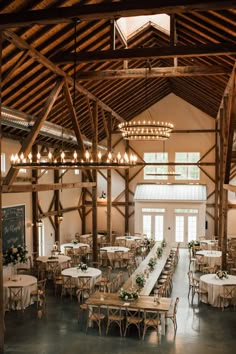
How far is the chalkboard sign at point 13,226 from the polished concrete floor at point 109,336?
3.63 metres

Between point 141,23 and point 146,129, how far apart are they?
4.33 meters

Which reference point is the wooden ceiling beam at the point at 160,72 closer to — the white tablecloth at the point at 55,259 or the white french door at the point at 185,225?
the white tablecloth at the point at 55,259

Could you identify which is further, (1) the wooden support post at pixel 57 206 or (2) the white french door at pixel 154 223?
(2) the white french door at pixel 154 223

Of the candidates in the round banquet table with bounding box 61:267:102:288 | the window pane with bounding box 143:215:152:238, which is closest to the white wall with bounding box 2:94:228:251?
the window pane with bounding box 143:215:152:238

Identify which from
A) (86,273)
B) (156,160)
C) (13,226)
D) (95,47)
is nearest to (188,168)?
(156,160)

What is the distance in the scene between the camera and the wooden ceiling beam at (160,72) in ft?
37.2

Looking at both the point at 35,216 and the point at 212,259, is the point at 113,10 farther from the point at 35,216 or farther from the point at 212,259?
the point at 212,259

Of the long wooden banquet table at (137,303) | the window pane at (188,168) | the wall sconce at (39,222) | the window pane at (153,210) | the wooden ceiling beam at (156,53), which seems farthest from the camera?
the window pane at (188,168)

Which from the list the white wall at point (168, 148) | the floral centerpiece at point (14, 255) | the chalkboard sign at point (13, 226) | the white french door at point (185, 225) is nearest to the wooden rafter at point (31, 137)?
the chalkboard sign at point (13, 226)

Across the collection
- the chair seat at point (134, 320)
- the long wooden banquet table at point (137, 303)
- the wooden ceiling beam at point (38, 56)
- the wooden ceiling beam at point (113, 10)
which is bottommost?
the chair seat at point (134, 320)

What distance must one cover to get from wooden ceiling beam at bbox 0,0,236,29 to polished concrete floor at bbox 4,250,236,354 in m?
7.09

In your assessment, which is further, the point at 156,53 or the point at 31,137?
the point at 156,53

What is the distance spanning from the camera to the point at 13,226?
1491cm

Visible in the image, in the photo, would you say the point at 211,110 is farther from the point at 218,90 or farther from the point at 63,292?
the point at 63,292
